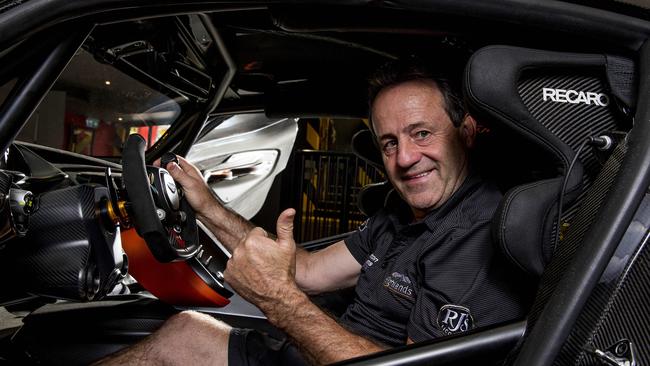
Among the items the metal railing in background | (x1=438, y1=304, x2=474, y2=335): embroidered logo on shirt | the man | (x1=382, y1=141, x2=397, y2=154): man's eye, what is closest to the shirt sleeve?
the man

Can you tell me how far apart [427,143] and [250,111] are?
945 mm

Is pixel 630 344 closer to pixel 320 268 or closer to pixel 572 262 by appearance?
pixel 572 262

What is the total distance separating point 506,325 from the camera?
2.22 feet

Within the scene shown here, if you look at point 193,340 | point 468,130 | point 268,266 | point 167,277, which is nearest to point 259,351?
point 193,340

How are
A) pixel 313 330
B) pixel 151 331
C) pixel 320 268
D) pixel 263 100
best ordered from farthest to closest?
pixel 263 100 → pixel 320 268 → pixel 151 331 → pixel 313 330

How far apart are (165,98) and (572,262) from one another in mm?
1870

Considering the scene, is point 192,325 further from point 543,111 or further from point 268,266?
point 543,111

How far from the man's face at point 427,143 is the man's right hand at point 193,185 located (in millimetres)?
584

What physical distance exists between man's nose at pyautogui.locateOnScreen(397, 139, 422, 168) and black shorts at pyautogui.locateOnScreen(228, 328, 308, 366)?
0.53 m

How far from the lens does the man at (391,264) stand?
37.9 inches

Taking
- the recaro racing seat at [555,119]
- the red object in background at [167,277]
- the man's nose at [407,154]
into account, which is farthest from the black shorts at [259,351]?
the recaro racing seat at [555,119]

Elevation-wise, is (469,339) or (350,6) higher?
(350,6)

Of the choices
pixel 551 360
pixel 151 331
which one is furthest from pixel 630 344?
pixel 151 331

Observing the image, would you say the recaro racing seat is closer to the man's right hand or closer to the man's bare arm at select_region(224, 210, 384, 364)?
the man's bare arm at select_region(224, 210, 384, 364)
